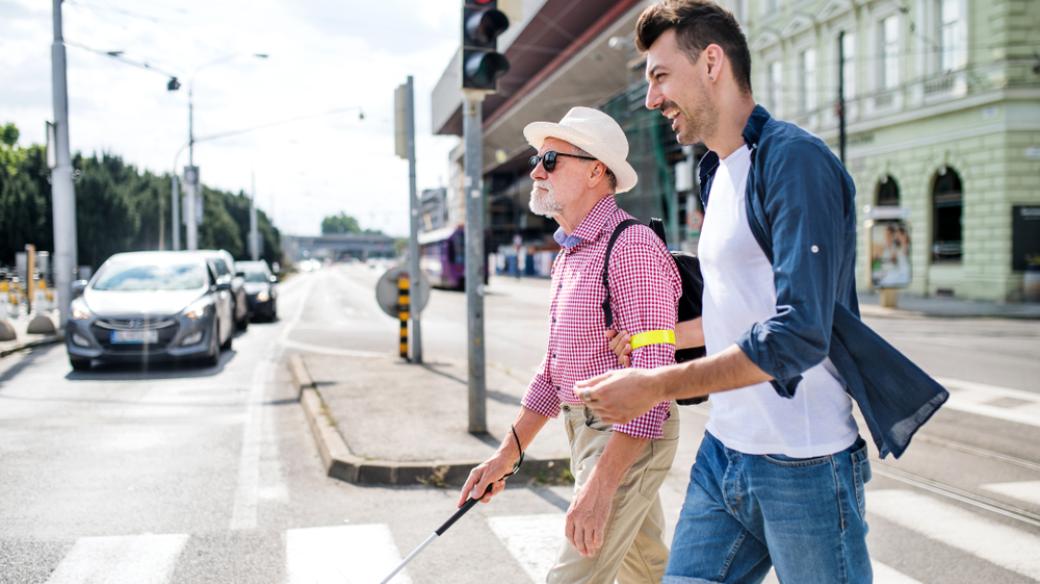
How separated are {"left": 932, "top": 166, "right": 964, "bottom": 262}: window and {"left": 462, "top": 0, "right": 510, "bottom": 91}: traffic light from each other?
23.7 m

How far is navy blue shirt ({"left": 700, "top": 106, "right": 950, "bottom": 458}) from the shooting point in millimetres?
1663

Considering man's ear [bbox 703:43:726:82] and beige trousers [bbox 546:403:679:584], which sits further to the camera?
beige trousers [bbox 546:403:679:584]

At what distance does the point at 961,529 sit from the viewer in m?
4.78

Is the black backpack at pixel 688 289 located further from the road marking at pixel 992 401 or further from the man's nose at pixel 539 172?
the road marking at pixel 992 401

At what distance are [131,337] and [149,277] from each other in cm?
161

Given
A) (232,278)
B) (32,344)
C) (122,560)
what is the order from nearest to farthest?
(122,560)
(32,344)
(232,278)

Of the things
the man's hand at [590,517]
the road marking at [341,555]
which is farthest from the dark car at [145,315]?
the man's hand at [590,517]

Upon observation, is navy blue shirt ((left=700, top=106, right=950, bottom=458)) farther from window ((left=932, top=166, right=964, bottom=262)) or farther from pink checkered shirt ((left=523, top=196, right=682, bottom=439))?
window ((left=932, top=166, right=964, bottom=262))

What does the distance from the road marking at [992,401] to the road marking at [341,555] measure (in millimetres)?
5171

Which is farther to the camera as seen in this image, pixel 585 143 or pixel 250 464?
pixel 250 464

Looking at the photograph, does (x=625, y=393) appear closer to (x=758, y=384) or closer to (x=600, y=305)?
(x=758, y=384)

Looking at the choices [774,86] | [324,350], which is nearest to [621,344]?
[324,350]

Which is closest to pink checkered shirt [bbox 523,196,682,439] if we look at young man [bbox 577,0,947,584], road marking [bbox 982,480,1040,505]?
young man [bbox 577,0,947,584]

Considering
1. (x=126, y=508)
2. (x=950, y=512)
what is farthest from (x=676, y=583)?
(x=126, y=508)
